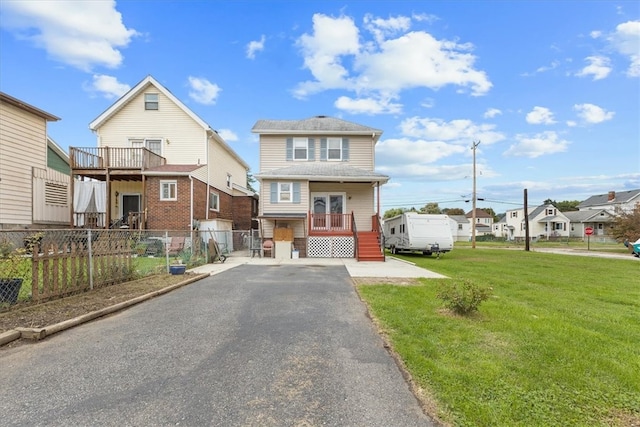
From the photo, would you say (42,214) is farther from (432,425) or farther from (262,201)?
(432,425)

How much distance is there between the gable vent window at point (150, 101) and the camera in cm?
2130

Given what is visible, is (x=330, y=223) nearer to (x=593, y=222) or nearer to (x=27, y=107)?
(x=27, y=107)

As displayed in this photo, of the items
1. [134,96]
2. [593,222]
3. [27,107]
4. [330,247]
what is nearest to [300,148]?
[330,247]

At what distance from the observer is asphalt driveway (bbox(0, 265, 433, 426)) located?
8.71 feet

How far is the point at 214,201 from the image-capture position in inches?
870

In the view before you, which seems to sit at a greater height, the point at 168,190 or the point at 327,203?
the point at 168,190

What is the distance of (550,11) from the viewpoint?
524 inches

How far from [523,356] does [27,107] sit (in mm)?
21775

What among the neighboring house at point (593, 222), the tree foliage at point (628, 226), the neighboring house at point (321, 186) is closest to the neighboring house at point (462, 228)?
the neighboring house at point (593, 222)

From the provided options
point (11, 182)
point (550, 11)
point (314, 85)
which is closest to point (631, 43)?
point (550, 11)

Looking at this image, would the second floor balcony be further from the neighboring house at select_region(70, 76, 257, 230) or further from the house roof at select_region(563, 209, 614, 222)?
the house roof at select_region(563, 209, 614, 222)

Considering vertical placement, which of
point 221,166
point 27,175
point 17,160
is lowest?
point 27,175

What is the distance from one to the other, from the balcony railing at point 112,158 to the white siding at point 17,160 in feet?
5.42

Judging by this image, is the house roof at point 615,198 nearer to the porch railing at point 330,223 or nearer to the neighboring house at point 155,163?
the porch railing at point 330,223
